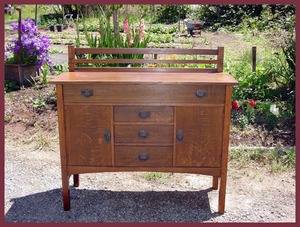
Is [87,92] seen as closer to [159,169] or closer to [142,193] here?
[159,169]

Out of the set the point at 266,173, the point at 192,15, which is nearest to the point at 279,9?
the point at 192,15

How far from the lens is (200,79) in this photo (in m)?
Result: 2.89

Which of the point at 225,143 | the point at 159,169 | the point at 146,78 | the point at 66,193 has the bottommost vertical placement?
the point at 66,193

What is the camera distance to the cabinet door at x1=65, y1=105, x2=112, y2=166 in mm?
2920

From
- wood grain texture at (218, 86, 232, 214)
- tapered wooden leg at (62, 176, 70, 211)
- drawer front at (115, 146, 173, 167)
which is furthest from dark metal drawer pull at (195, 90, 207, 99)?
tapered wooden leg at (62, 176, 70, 211)

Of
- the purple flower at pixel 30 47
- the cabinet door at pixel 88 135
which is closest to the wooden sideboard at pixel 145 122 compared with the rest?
the cabinet door at pixel 88 135

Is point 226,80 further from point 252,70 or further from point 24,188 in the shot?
point 252,70

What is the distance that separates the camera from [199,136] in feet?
9.73

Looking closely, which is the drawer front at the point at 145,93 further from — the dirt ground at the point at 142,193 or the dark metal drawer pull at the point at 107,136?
the dirt ground at the point at 142,193

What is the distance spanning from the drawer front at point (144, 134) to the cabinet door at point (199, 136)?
85mm

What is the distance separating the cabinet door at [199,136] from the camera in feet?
9.52

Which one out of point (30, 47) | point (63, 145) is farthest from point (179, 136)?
point (30, 47)

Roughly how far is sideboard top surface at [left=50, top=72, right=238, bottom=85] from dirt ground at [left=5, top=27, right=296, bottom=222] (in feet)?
3.60

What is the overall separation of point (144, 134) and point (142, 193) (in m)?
0.76
